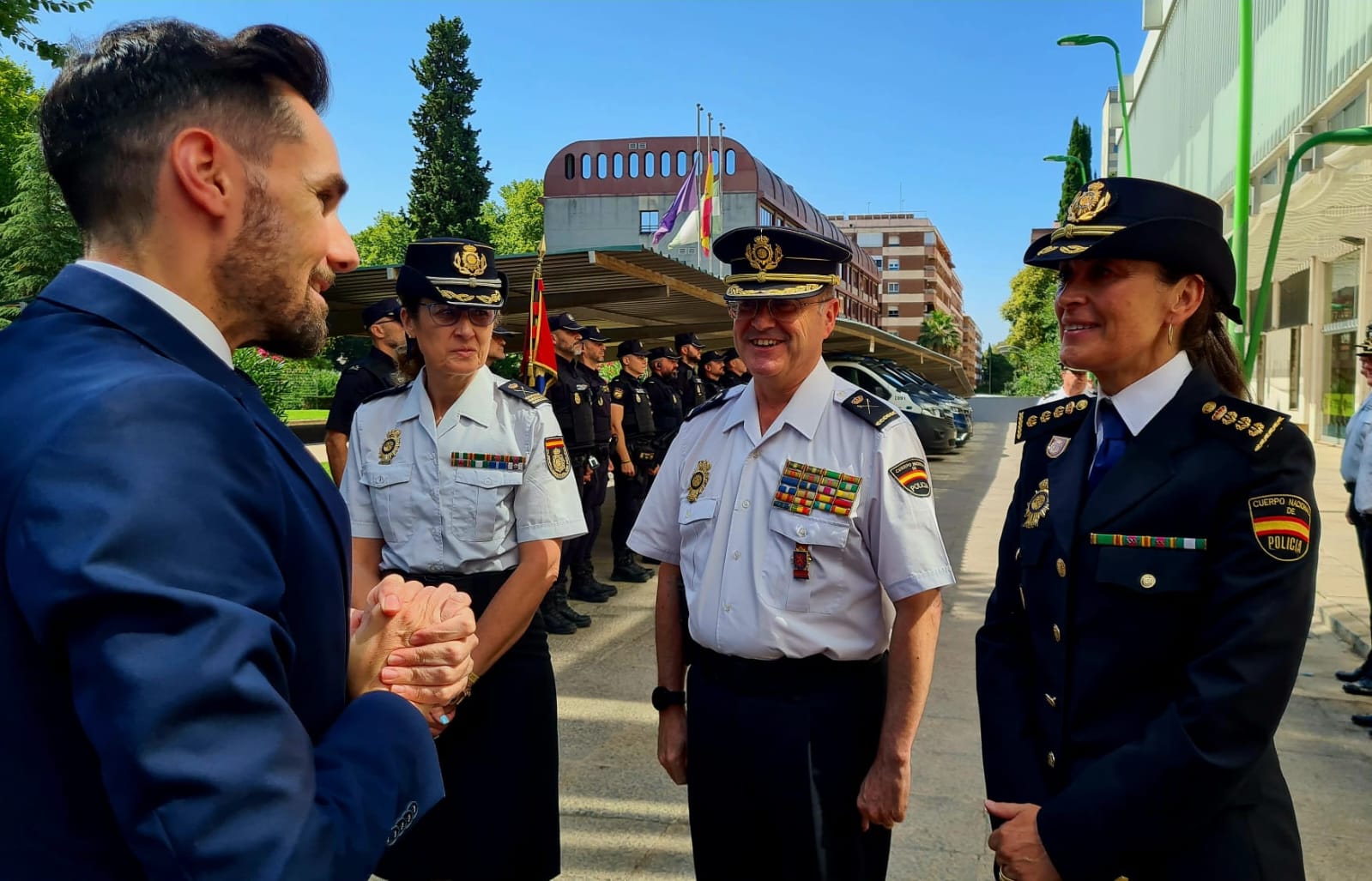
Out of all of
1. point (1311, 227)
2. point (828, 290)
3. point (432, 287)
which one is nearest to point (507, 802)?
point (432, 287)

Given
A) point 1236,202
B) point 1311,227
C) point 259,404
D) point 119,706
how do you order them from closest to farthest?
point 119,706 → point 259,404 → point 1236,202 → point 1311,227

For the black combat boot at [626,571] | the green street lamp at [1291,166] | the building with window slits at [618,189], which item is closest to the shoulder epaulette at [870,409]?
the green street lamp at [1291,166]

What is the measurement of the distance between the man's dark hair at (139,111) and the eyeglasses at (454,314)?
1.61 metres

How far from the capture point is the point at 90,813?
887mm

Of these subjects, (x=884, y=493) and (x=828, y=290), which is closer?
(x=884, y=493)

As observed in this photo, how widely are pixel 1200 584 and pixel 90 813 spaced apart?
66.8 inches

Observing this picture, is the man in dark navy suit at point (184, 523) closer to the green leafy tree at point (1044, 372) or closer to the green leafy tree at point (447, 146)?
the green leafy tree at point (1044, 372)

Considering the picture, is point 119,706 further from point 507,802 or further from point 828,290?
point 828,290

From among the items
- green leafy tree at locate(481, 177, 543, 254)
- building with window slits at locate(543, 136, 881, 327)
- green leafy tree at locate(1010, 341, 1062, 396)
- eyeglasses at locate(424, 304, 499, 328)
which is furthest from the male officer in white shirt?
green leafy tree at locate(481, 177, 543, 254)

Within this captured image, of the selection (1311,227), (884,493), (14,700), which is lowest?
(14,700)

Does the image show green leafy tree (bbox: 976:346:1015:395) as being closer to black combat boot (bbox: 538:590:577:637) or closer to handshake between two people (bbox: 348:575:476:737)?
black combat boot (bbox: 538:590:577:637)

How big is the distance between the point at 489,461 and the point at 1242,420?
6.23ft

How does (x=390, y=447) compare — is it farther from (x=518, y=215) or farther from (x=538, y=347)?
(x=518, y=215)

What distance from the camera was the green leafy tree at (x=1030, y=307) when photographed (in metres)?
54.2
